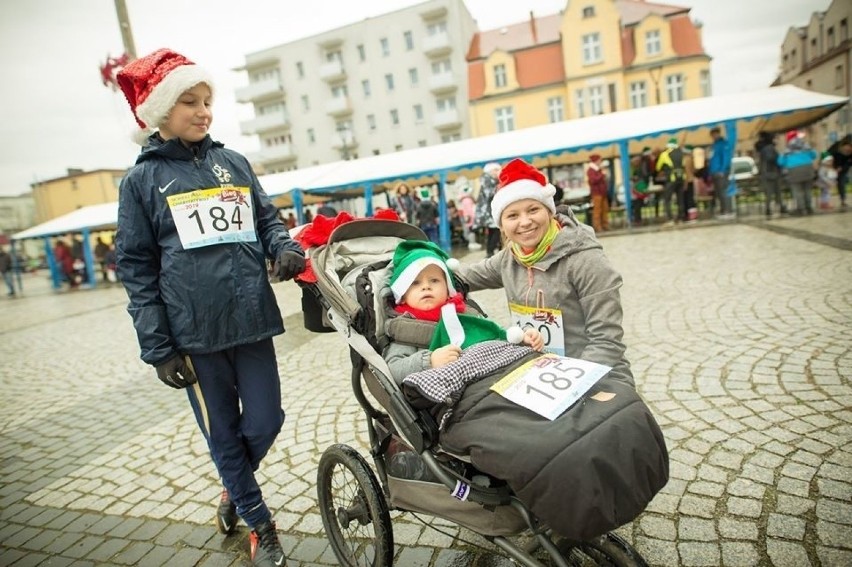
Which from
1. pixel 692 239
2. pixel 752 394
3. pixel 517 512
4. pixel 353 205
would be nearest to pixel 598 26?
pixel 353 205

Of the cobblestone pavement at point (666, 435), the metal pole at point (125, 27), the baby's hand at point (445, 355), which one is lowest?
the cobblestone pavement at point (666, 435)

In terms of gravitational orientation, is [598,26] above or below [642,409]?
above

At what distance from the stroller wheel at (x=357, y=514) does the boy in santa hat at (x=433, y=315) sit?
18.2 inches

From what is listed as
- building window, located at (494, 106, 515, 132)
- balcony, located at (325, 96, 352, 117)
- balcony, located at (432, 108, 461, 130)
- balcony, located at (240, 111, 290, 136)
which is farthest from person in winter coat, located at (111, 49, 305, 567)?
balcony, located at (240, 111, 290, 136)

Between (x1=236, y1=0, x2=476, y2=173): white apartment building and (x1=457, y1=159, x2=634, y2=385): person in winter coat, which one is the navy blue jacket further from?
(x1=236, y1=0, x2=476, y2=173): white apartment building

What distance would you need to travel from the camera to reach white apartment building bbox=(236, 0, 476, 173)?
38.9m

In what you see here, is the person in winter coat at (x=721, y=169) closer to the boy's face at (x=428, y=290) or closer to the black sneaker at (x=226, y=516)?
the boy's face at (x=428, y=290)

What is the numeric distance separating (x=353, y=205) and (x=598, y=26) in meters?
21.8

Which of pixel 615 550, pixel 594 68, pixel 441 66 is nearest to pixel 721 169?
pixel 615 550

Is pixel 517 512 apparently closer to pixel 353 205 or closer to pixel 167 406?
pixel 167 406

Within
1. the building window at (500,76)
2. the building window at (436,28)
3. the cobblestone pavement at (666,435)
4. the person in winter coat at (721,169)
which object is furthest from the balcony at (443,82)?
the cobblestone pavement at (666,435)

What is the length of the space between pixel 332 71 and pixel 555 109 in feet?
71.1

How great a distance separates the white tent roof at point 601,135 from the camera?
11500 mm

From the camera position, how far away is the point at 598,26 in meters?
31.9
